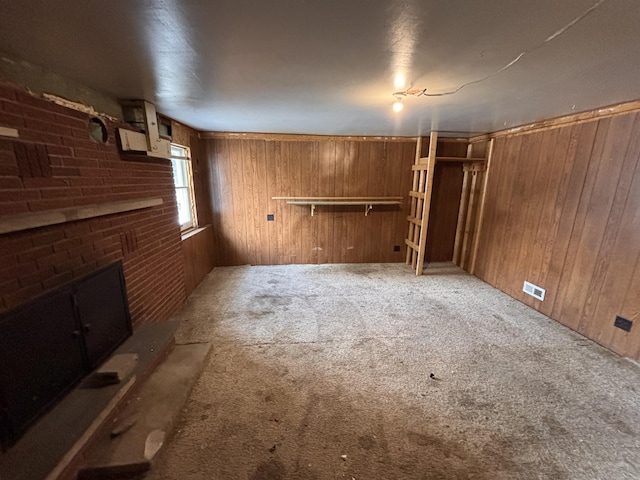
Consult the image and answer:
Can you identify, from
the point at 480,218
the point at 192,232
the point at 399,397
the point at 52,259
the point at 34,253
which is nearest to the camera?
the point at 34,253

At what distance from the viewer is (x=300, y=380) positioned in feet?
6.30

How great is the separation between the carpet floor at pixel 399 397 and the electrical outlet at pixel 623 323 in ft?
0.82

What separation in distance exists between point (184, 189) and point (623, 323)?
4896mm

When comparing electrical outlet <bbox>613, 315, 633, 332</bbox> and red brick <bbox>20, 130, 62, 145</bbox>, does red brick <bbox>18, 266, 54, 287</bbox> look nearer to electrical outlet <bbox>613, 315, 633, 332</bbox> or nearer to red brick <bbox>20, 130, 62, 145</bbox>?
red brick <bbox>20, 130, 62, 145</bbox>

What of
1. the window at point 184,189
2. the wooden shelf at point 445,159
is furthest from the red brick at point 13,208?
the wooden shelf at point 445,159

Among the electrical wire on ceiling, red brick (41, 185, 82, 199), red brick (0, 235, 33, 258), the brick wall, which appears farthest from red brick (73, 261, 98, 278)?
the electrical wire on ceiling

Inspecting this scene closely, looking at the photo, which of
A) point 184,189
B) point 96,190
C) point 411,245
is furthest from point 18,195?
point 411,245

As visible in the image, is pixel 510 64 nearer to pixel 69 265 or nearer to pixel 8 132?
pixel 8 132

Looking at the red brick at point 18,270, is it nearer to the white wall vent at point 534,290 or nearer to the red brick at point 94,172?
the red brick at point 94,172

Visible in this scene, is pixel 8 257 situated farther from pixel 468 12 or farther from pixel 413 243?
pixel 413 243

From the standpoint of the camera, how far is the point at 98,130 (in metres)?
1.90

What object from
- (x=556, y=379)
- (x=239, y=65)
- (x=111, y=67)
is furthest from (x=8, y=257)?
(x=556, y=379)

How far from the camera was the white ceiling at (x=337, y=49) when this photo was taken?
3.17ft

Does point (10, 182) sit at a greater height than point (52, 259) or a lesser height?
greater
